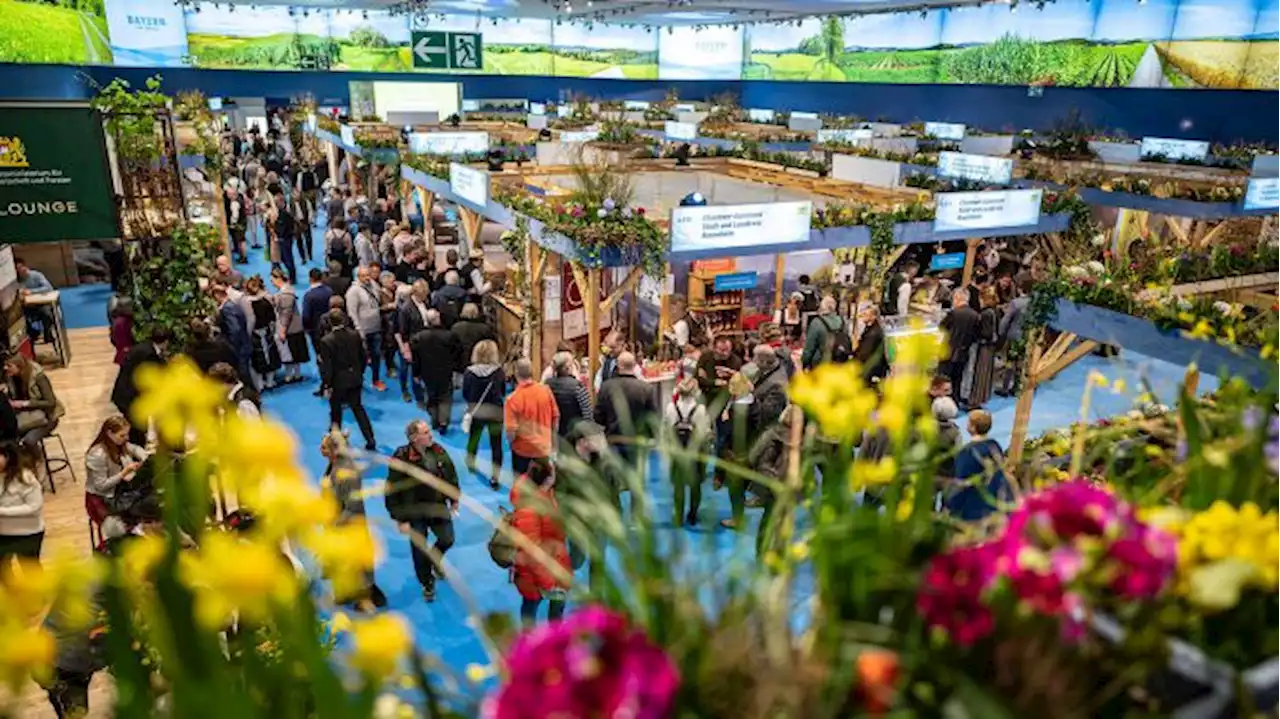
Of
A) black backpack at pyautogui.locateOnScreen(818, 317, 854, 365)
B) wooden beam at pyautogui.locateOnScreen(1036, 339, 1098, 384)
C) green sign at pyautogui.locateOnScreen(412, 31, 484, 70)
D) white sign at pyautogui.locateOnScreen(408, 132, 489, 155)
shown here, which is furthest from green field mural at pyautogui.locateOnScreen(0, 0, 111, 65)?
wooden beam at pyautogui.locateOnScreen(1036, 339, 1098, 384)

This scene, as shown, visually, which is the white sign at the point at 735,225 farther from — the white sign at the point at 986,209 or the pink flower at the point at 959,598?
the pink flower at the point at 959,598

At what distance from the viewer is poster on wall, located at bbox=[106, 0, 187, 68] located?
22.2 metres

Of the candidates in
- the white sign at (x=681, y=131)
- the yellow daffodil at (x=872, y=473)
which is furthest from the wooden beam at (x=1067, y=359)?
the white sign at (x=681, y=131)

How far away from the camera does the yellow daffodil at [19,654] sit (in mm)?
825

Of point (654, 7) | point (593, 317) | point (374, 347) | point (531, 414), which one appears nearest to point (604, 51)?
point (654, 7)

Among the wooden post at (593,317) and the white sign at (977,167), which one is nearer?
the wooden post at (593,317)

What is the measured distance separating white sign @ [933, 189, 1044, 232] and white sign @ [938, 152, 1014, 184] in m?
2.06

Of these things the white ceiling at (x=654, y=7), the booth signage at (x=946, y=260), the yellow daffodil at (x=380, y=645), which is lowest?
the booth signage at (x=946, y=260)

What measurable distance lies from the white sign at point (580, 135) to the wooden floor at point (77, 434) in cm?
733

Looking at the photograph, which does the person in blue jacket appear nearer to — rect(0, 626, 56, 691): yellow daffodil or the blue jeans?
rect(0, 626, 56, 691): yellow daffodil

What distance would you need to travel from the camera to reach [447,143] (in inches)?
474

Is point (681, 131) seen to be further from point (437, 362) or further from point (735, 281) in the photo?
point (437, 362)

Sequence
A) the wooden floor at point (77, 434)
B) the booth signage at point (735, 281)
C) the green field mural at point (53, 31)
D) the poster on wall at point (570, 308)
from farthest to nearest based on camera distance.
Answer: the green field mural at point (53, 31) < the booth signage at point (735, 281) < the poster on wall at point (570, 308) < the wooden floor at point (77, 434)

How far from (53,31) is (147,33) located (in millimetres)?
5756
